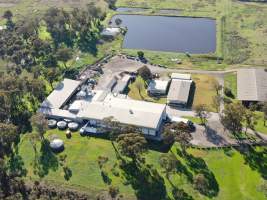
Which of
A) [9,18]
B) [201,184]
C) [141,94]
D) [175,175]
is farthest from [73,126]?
[9,18]

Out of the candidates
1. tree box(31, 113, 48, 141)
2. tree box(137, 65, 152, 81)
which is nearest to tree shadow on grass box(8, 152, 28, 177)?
tree box(31, 113, 48, 141)

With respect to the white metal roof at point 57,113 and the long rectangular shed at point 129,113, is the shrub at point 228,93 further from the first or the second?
the white metal roof at point 57,113

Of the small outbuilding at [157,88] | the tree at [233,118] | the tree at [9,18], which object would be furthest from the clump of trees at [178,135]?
the tree at [9,18]

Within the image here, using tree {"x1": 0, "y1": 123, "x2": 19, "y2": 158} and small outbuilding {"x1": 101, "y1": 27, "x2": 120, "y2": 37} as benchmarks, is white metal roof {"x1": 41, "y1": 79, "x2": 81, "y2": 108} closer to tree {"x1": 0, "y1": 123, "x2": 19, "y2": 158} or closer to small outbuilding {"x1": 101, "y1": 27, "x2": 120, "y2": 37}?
tree {"x1": 0, "y1": 123, "x2": 19, "y2": 158}

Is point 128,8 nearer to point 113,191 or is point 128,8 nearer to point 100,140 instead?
point 100,140

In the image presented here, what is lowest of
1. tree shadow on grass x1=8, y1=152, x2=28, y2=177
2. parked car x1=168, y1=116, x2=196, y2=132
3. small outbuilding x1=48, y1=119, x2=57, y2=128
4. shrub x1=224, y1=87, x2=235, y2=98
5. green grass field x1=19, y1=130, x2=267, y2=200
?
tree shadow on grass x1=8, y1=152, x2=28, y2=177

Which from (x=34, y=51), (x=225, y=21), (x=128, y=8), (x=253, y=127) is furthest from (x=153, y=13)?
(x=253, y=127)
